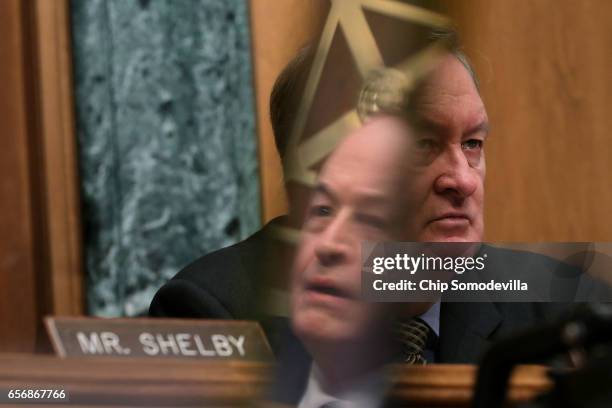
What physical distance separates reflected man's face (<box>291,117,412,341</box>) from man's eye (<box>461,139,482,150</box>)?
0.26 m

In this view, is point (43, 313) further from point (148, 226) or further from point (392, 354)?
point (392, 354)

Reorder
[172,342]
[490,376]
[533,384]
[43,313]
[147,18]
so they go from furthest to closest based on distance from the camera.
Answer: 1. [147,18]
2. [43,313]
3. [172,342]
4. [533,384]
5. [490,376]

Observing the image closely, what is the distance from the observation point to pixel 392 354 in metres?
0.79

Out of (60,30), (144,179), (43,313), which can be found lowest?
(43,313)

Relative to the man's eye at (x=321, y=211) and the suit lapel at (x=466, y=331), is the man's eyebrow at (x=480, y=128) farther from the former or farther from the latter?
the man's eye at (x=321, y=211)

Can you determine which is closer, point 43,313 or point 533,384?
point 533,384

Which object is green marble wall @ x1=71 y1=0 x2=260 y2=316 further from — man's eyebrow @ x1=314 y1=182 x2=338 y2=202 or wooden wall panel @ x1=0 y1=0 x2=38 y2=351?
man's eyebrow @ x1=314 y1=182 x2=338 y2=202

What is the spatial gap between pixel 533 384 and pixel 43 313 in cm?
66

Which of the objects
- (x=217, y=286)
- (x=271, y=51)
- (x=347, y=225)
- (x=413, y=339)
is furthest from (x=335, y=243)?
(x=271, y=51)

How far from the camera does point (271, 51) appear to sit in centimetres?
125

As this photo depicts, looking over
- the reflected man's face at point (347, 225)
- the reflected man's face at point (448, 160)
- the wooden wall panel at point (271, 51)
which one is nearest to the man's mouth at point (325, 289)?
the reflected man's face at point (347, 225)

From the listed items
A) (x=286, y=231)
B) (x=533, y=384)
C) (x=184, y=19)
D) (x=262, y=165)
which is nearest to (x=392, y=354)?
(x=533, y=384)

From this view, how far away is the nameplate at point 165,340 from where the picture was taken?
3.08 feet

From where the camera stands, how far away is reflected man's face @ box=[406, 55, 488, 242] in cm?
98
